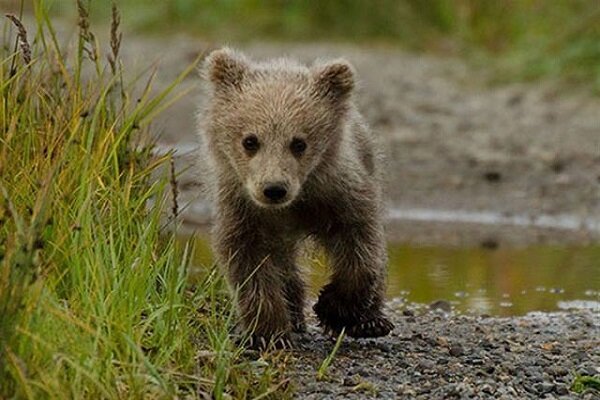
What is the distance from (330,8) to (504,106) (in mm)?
5195

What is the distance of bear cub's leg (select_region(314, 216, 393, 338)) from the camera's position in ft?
23.4

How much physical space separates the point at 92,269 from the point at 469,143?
30.3 ft

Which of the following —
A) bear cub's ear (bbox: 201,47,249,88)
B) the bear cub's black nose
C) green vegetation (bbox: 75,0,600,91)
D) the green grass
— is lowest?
the green grass

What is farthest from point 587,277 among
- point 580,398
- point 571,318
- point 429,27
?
point 429,27

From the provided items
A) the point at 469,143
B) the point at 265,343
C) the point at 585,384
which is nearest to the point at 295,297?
the point at 265,343

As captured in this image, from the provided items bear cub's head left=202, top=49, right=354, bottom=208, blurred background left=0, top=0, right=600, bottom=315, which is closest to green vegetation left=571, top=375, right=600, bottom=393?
bear cub's head left=202, top=49, right=354, bottom=208

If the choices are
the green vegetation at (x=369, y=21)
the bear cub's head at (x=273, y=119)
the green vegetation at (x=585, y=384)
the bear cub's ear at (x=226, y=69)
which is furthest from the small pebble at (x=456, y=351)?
the green vegetation at (x=369, y=21)

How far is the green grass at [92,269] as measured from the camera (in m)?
5.23

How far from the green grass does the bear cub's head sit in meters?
0.35

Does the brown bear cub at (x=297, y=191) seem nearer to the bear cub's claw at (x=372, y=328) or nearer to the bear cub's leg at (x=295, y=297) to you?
the bear cub's claw at (x=372, y=328)

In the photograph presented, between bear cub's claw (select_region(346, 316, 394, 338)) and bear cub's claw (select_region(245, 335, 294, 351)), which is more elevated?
bear cub's claw (select_region(346, 316, 394, 338))

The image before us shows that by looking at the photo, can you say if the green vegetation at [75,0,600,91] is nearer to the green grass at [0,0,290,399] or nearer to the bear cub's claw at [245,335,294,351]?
the green grass at [0,0,290,399]

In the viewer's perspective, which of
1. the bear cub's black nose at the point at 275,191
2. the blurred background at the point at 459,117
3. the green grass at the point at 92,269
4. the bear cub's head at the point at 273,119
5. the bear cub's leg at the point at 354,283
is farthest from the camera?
the blurred background at the point at 459,117

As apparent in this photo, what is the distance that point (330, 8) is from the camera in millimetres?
21219
